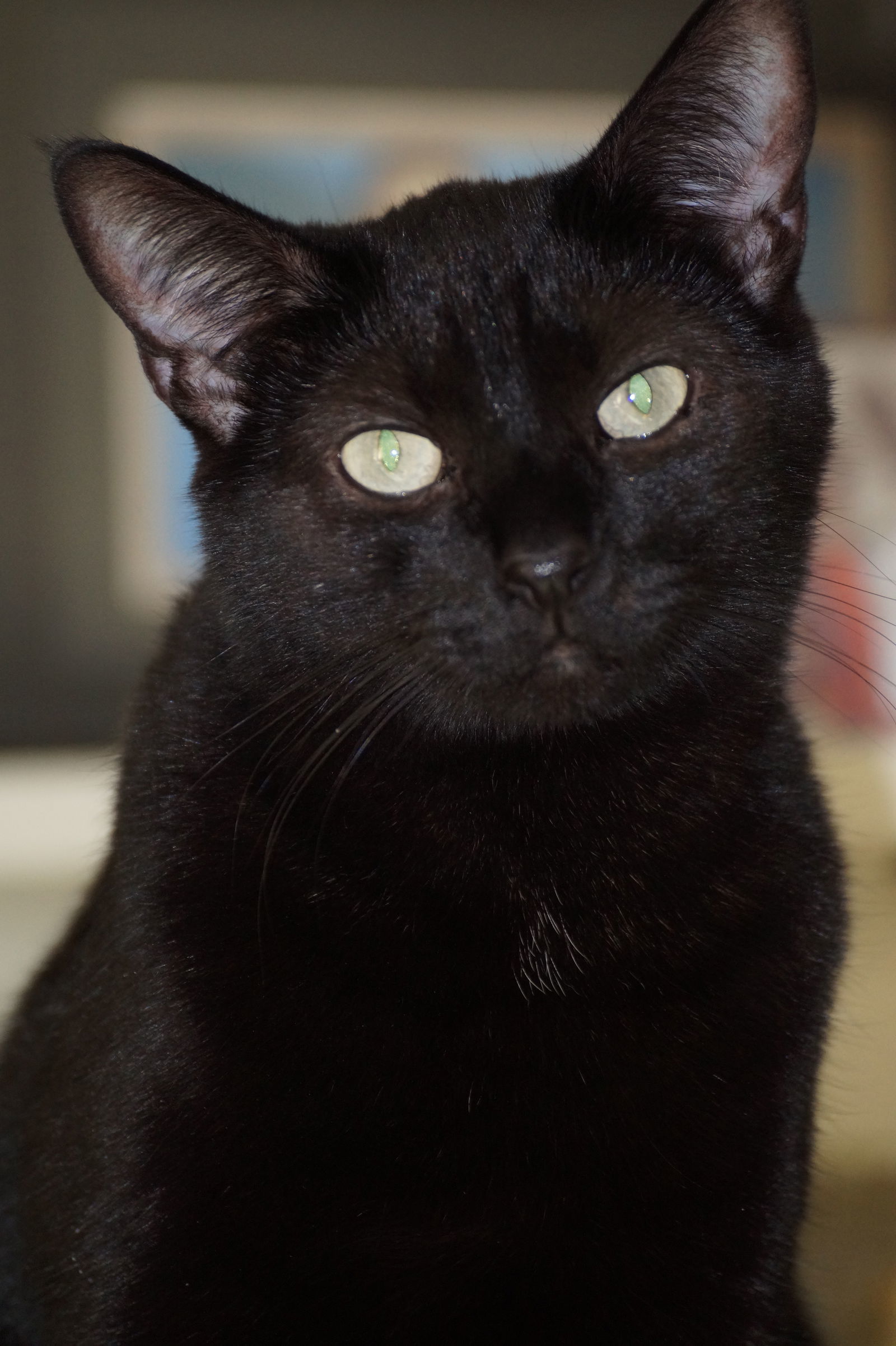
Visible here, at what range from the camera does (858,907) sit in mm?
1291

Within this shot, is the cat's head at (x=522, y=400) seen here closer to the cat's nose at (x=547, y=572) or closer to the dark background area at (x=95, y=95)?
the cat's nose at (x=547, y=572)

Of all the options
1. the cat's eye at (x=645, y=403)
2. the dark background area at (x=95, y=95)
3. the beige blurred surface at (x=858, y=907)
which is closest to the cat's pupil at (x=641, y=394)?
the cat's eye at (x=645, y=403)

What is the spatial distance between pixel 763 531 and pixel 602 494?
120 millimetres

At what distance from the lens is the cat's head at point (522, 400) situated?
723 millimetres

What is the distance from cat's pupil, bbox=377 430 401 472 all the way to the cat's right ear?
0.35ft

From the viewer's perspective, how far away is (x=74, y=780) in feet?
6.31

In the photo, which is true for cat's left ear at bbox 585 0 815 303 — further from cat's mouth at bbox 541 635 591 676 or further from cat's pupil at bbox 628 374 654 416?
cat's mouth at bbox 541 635 591 676

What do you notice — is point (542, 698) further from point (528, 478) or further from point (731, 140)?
point (731, 140)

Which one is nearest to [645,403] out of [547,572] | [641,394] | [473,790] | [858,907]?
[641,394]

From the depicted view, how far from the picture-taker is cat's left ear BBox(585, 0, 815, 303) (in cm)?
76

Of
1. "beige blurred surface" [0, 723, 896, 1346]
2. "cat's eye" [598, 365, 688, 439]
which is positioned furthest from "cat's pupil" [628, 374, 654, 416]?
"beige blurred surface" [0, 723, 896, 1346]

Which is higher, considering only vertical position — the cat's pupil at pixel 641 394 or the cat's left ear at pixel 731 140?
the cat's left ear at pixel 731 140

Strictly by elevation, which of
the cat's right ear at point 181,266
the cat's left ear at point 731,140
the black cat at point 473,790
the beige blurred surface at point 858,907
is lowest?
the beige blurred surface at point 858,907

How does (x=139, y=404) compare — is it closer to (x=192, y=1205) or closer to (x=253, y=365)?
(x=253, y=365)
